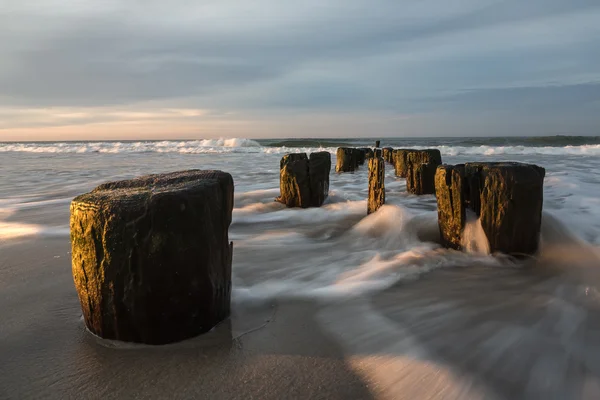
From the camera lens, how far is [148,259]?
2.00 meters

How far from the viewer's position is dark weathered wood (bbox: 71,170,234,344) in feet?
6.51

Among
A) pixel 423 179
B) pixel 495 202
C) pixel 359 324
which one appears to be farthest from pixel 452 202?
pixel 423 179

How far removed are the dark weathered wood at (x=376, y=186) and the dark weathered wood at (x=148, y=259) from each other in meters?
3.36

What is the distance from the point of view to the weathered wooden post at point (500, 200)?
11.1 feet

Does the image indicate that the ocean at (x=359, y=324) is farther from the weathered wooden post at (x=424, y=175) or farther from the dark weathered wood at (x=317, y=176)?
the weathered wooden post at (x=424, y=175)

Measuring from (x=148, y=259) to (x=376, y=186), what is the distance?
3804 millimetres

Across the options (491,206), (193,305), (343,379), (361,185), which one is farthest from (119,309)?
(361,185)

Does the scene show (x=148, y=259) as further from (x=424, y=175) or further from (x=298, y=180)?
(x=424, y=175)

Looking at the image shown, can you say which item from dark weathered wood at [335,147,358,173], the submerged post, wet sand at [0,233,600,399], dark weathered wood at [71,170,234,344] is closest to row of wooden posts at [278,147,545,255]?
wet sand at [0,233,600,399]

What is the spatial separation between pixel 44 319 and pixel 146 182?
1.02 metres

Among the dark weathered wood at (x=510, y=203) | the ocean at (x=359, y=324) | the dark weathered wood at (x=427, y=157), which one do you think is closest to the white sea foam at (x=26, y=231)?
the ocean at (x=359, y=324)

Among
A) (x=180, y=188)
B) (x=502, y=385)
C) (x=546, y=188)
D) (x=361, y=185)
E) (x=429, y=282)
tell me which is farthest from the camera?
(x=361, y=185)

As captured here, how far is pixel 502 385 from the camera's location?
181 cm

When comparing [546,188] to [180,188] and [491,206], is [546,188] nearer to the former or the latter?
[491,206]
